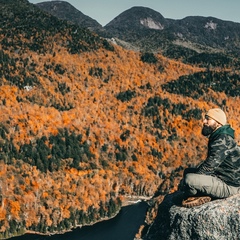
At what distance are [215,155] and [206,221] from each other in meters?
2.61

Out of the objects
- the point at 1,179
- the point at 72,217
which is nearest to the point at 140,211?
the point at 72,217

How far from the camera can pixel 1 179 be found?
570ft

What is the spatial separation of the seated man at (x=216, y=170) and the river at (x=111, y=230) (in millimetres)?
129947

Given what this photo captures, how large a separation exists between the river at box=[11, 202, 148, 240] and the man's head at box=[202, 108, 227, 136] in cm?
13072

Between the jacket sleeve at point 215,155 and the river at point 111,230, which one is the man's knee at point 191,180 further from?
the river at point 111,230

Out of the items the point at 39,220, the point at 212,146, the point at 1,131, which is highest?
the point at 212,146

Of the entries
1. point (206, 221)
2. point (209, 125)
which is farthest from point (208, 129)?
point (206, 221)

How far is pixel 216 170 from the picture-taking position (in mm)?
15102

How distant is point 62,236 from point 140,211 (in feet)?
132

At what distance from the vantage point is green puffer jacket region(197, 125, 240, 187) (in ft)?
46.3

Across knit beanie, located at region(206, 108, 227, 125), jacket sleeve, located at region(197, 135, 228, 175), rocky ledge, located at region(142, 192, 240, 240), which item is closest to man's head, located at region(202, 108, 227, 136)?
knit beanie, located at region(206, 108, 227, 125)

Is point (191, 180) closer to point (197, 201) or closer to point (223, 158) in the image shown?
point (197, 201)

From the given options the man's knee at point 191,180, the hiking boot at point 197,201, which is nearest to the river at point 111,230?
the hiking boot at point 197,201

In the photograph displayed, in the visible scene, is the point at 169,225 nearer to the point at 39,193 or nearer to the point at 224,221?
the point at 224,221
